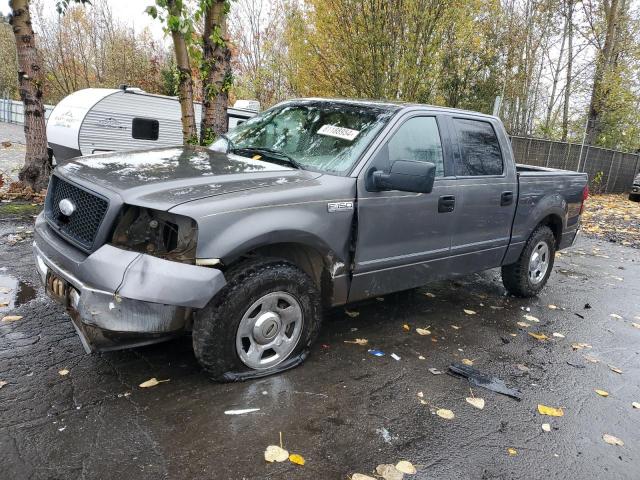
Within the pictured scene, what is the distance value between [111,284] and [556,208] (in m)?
4.81

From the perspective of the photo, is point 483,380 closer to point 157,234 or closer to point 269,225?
point 269,225

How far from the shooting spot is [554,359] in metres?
4.09

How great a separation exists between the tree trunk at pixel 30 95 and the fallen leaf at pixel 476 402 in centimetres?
816

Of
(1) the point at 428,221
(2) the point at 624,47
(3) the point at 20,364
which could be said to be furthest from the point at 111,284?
(2) the point at 624,47

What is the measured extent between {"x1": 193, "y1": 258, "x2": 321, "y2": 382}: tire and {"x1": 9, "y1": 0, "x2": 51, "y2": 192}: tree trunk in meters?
7.17

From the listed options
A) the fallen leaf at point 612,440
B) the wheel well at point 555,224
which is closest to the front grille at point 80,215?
the fallen leaf at point 612,440

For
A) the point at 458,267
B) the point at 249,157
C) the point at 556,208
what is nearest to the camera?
the point at 249,157

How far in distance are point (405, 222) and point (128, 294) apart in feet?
6.96

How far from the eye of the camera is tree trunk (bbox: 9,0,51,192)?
7.83 m

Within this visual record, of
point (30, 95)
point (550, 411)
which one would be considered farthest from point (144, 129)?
point (550, 411)

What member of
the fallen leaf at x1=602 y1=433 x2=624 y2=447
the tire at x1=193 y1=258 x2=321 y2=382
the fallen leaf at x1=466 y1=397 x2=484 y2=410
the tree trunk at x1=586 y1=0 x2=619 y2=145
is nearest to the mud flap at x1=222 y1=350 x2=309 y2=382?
the tire at x1=193 y1=258 x2=321 y2=382

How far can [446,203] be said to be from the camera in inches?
161

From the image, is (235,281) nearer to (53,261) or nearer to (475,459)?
(53,261)

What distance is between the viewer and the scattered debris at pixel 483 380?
135 inches
